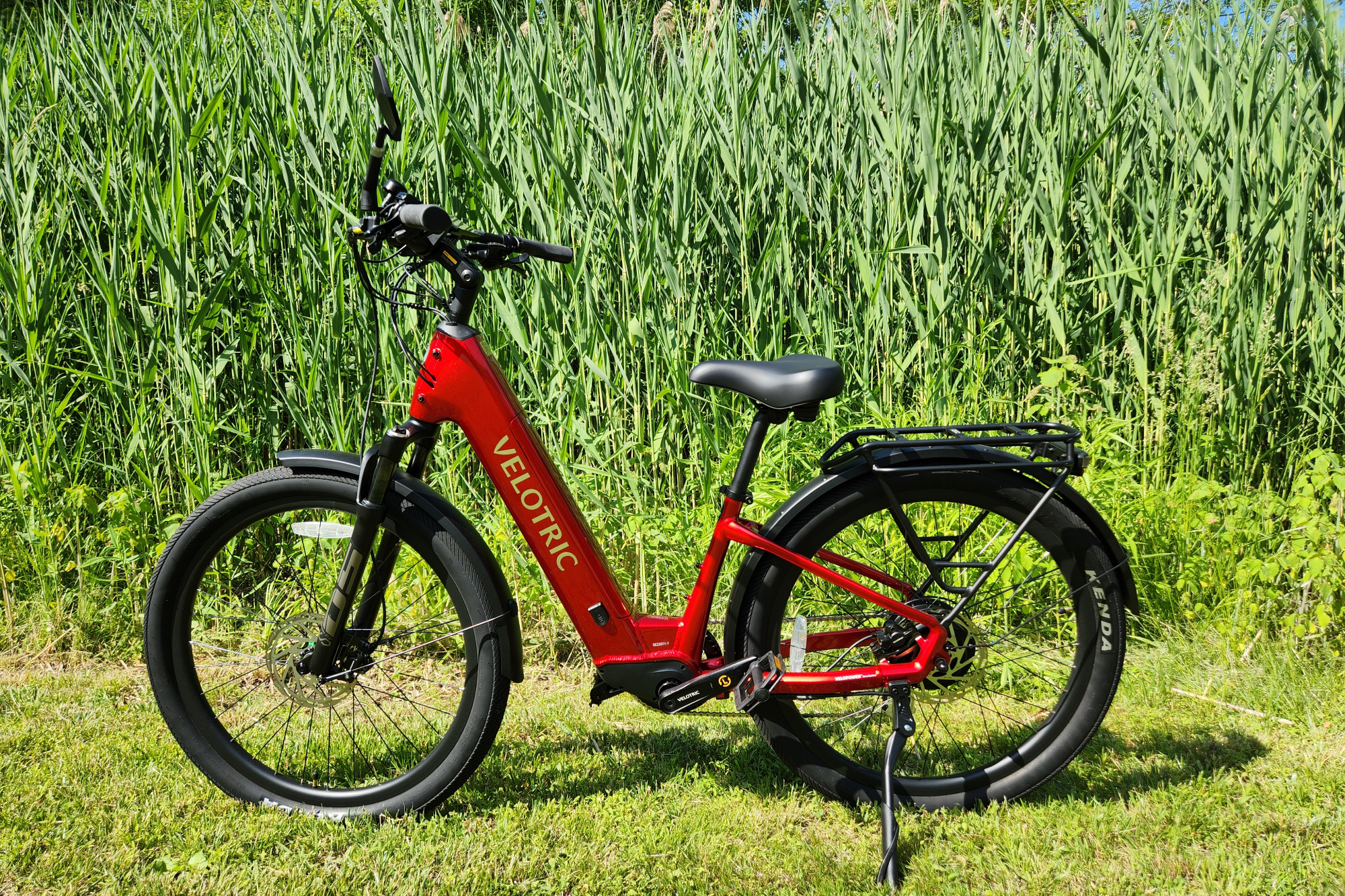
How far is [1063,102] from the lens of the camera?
3.08 meters

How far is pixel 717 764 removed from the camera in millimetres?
2486

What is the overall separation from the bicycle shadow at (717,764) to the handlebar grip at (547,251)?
4.48ft

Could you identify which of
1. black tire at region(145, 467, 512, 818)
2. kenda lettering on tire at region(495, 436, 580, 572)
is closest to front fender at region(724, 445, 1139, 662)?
kenda lettering on tire at region(495, 436, 580, 572)

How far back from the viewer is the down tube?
202 cm

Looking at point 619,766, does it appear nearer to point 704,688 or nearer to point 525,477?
point 704,688

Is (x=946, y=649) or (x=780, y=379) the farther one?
(x=946, y=649)

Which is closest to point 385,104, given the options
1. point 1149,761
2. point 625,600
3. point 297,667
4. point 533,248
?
point 533,248

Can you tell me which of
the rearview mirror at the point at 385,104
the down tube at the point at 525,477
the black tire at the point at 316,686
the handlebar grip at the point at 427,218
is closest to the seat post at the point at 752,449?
the down tube at the point at 525,477

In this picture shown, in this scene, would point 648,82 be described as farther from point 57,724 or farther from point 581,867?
point 57,724

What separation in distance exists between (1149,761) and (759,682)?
1.17m

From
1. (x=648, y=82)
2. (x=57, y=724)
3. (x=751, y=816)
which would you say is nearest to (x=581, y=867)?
(x=751, y=816)

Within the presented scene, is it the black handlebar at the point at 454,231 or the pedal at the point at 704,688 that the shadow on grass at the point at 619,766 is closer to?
the pedal at the point at 704,688

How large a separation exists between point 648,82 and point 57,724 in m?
2.81

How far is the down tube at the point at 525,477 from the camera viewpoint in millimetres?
2016
